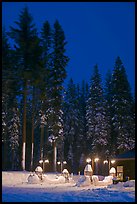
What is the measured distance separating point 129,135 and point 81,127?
1077 centimetres

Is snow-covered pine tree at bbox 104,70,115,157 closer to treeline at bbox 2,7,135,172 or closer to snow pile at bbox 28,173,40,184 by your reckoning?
treeline at bbox 2,7,135,172

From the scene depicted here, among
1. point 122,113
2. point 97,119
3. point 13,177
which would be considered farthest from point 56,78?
point 13,177

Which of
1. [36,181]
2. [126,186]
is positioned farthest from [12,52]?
[126,186]

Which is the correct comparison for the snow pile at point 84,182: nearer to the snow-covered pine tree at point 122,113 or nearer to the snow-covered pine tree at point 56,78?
the snow-covered pine tree at point 56,78

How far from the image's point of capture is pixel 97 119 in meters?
41.2

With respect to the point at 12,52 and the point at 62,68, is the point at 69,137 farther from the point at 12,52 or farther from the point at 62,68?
the point at 12,52

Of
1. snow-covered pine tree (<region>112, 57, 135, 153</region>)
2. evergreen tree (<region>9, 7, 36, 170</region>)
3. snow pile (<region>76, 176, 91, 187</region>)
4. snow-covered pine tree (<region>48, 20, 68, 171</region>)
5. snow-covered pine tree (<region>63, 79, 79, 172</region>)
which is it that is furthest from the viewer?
snow-covered pine tree (<region>63, 79, 79, 172</region>)

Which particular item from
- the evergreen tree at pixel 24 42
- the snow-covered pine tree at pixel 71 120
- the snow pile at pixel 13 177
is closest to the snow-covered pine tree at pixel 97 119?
the snow-covered pine tree at pixel 71 120

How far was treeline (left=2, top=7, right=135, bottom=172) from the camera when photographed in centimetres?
2241

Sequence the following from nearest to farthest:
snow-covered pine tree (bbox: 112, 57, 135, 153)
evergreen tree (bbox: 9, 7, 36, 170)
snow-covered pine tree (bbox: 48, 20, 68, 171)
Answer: evergreen tree (bbox: 9, 7, 36, 170), snow-covered pine tree (bbox: 48, 20, 68, 171), snow-covered pine tree (bbox: 112, 57, 135, 153)

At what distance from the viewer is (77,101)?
4709cm

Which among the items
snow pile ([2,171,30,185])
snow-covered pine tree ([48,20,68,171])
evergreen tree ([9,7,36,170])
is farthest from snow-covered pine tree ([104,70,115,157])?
evergreen tree ([9,7,36,170])

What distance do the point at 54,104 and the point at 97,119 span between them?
9.26 metres

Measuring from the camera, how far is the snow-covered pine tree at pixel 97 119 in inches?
1598
